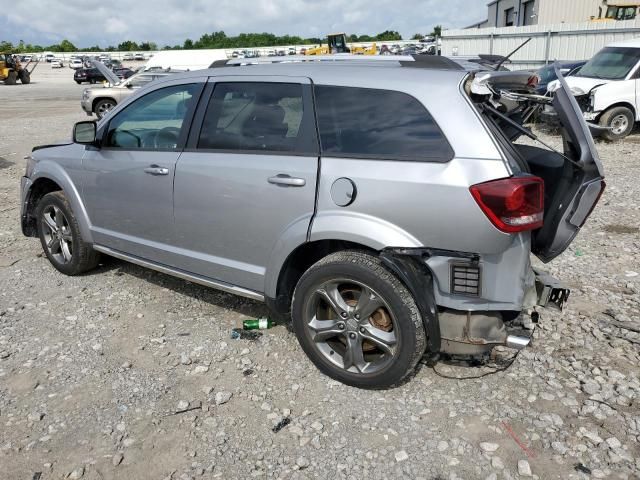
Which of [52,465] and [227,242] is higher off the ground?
[227,242]

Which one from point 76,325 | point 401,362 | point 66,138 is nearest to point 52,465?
point 76,325

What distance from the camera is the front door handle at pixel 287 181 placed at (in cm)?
320

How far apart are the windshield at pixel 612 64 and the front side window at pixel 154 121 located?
1121cm

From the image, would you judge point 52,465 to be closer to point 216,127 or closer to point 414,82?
point 216,127

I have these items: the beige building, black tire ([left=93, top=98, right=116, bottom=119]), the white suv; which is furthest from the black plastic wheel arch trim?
the beige building

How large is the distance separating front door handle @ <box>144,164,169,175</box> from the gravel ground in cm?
112

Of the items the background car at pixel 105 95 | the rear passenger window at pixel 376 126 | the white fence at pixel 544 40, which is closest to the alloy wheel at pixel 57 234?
the rear passenger window at pixel 376 126

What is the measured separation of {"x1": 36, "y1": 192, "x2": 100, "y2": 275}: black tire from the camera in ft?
15.7

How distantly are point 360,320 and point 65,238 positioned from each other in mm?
3122

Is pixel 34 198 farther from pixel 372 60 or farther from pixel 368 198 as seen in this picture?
pixel 368 198

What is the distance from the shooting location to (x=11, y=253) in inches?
226

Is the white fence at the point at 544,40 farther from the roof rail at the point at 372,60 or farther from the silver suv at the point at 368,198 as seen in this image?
the silver suv at the point at 368,198

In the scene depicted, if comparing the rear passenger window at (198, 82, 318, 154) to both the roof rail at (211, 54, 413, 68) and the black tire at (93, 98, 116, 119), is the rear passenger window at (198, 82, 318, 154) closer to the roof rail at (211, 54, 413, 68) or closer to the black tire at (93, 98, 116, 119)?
the roof rail at (211, 54, 413, 68)

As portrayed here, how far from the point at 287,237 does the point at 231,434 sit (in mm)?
1140
